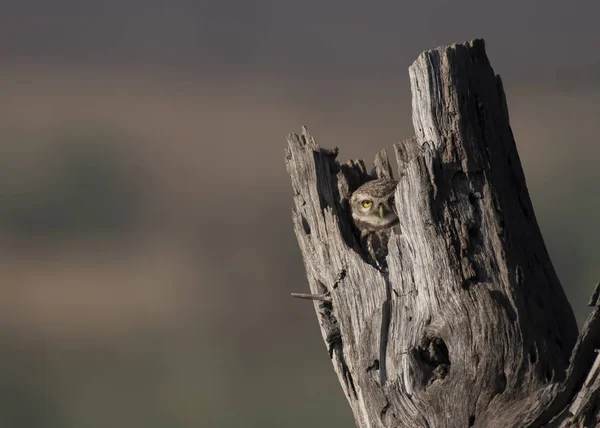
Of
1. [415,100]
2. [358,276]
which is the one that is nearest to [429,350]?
[358,276]

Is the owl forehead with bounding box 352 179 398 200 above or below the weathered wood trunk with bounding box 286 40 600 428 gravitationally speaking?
above

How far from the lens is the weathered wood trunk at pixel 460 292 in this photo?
12.5ft

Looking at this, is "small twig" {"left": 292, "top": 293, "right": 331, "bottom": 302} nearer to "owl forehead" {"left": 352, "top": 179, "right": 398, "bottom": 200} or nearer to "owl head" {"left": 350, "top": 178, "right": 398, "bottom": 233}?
"owl head" {"left": 350, "top": 178, "right": 398, "bottom": 233}

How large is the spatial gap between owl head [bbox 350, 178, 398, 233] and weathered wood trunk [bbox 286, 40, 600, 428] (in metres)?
0.36

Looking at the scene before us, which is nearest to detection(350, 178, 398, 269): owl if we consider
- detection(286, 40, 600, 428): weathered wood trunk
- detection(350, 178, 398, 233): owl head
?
detection(350, 178, 398, 233): owl head

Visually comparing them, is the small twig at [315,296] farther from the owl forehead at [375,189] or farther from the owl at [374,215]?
the owl forehead at [375,189]

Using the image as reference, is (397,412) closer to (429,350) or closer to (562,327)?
(429,350)

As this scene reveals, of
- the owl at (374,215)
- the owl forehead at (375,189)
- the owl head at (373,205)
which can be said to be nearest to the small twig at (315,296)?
the owl at (374,215)

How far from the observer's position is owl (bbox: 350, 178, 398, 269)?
4.59 meters

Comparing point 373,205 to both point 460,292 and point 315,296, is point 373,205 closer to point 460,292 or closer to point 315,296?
point 315,296

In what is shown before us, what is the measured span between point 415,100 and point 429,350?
3.98 feet

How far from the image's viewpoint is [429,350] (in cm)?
399

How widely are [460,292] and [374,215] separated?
97 cm

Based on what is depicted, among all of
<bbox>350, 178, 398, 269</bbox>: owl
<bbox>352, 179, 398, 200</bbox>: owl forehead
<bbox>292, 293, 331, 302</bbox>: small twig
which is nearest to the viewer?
<bbox>292, 293, 331, 302</bbox>: small twig
